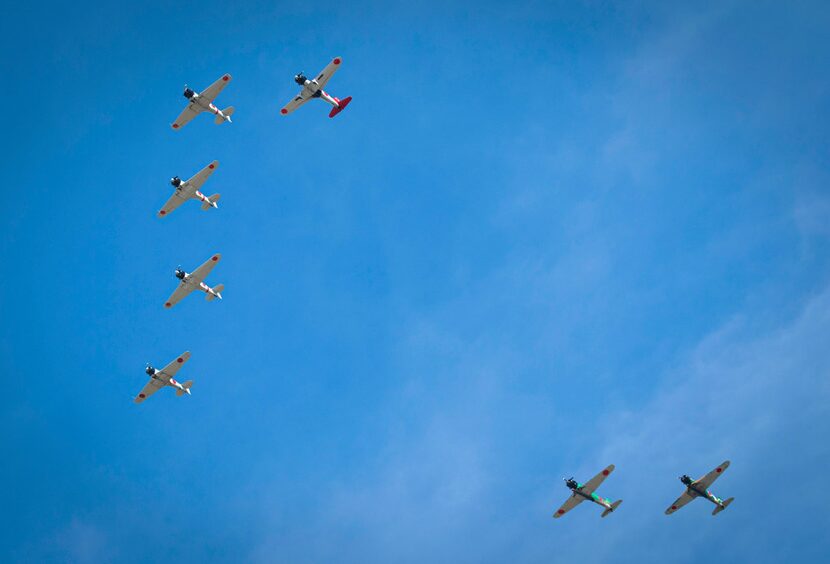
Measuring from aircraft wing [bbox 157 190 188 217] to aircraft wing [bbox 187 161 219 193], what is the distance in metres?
1.61

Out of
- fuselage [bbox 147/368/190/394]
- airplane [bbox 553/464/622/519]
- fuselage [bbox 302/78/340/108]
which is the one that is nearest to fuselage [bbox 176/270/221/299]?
fuselage [bbox 147/368/190/394]

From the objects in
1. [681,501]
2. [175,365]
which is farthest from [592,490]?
[175,365]

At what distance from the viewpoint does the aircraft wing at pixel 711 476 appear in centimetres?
9188

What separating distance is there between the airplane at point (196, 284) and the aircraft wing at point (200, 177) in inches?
330

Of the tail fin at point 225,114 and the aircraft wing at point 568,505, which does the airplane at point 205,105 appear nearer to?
the tail fin at point 225,114

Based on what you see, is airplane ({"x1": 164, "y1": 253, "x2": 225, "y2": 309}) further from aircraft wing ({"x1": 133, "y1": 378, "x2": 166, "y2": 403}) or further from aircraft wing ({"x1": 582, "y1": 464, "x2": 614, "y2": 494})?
aircraft wing ({"x1": 582, "y1": 464, "x2": 614, "y2": 494})

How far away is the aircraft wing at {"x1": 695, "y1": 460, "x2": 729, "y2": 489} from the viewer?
91.9 meters

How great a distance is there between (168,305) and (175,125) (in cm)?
2074

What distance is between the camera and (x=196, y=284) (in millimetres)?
93562

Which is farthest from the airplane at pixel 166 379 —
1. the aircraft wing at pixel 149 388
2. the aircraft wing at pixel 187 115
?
the aircraft wing at pixel 187 115

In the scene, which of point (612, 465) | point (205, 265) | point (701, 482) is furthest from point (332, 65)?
point (701, 482)

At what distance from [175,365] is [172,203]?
61.3 ft

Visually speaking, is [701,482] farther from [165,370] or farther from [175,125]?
[175,125]

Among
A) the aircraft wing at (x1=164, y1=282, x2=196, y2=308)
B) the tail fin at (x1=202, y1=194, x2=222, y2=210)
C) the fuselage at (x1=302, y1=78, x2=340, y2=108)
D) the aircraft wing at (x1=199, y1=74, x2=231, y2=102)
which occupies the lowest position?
the aircraft wing at (x1=164, y1=282, x2=196, y2=308)
